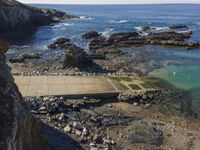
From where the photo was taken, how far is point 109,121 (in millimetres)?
26375

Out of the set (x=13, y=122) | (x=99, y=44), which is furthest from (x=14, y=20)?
(x=13, y=122)

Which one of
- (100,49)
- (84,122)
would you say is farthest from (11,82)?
(100,49)

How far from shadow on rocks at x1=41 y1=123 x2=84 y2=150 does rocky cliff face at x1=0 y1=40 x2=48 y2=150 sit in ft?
14.3

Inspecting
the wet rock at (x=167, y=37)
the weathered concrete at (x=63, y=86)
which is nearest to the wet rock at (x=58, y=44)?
the wet rock at (x=167, y=37)

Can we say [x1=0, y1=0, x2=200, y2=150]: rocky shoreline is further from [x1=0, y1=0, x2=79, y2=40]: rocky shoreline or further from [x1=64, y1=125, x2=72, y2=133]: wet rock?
[x1=0, y1=0, x2=79, y2=40]: rocky shoreline

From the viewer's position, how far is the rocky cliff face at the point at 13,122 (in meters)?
12.0

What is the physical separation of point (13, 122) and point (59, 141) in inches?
383

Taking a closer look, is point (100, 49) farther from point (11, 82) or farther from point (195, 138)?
point (11, 82)

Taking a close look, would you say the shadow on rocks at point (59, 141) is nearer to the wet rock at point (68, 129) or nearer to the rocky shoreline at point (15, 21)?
the wet rock at point (68, 129)

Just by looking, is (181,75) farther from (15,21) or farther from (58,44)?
(15,21)

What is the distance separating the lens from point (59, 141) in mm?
22094

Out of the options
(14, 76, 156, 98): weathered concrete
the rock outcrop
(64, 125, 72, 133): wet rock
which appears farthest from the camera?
the rock outcrop

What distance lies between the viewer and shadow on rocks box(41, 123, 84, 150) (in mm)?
21391

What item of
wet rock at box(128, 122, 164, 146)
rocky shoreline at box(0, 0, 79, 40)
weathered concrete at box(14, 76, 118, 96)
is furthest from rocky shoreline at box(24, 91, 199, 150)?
rocky shoreline at box(0, 0, 79, 40)
